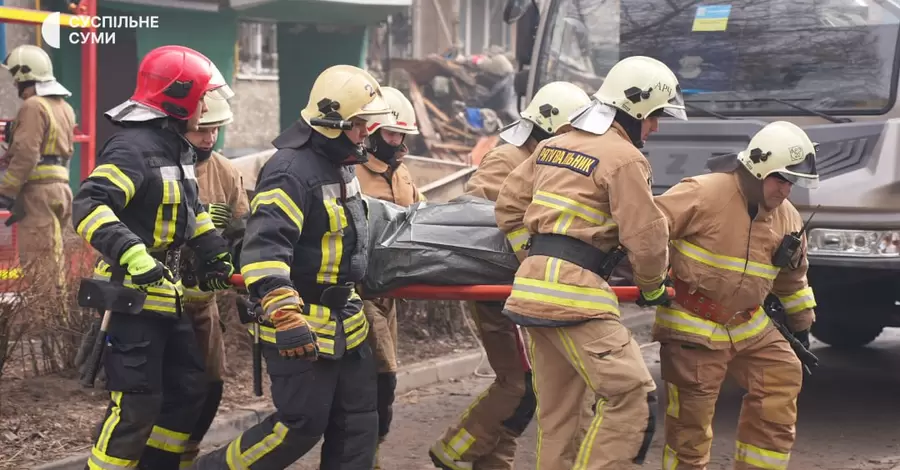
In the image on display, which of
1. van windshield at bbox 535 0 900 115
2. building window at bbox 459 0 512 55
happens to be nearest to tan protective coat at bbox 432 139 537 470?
van windshield at bbox 535 0 900 115

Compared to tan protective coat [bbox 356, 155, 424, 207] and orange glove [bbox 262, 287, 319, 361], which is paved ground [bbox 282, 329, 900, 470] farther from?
orange glove [bbox 262, 287, 319, 361]

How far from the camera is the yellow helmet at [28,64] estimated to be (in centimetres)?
866

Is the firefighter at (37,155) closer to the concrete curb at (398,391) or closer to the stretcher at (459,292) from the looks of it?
the concrete curb at (398,391)

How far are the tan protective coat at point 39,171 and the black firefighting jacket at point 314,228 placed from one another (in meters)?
4.13

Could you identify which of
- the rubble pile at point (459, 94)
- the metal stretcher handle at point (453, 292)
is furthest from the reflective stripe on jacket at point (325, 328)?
the rubble pile at point (459, 94)

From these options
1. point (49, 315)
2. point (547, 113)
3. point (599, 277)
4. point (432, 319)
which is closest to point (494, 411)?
point (599, 277)

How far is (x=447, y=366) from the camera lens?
8086 millimetres

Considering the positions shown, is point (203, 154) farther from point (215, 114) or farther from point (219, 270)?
point (219, 270)

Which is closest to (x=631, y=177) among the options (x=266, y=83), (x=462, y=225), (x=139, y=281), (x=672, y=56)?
(x=462, y=225)

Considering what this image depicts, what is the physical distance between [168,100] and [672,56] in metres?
3.73

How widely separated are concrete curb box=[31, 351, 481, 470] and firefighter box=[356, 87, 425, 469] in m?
1.07

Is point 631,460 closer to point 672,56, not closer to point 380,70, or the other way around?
point 672,56

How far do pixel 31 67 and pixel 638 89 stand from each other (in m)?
5.37

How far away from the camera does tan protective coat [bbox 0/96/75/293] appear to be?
27.9ft
